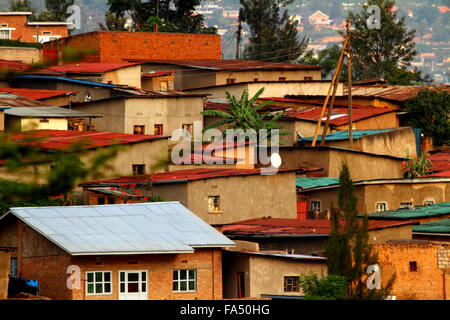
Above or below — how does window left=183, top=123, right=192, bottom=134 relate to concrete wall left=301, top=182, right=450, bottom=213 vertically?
above

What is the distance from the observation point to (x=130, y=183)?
37.8 metres

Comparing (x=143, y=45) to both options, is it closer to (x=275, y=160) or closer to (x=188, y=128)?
(x=188, y=128)

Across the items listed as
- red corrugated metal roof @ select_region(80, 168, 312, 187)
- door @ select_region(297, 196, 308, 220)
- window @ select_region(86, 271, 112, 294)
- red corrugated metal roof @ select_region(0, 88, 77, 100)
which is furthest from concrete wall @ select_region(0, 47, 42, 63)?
window @ select_region(86, 271, 112, 294)

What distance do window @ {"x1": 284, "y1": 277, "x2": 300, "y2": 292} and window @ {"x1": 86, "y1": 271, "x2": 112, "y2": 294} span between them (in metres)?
4.85

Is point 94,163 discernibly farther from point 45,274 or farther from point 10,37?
point 10,37

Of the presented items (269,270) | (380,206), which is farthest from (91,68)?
(269,270)

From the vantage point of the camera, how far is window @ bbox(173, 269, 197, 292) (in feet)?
92.3

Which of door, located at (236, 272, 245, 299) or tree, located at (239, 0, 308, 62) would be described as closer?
door, located at (236, 272, 245, 299)

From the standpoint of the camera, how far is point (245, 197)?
37781 millimetres

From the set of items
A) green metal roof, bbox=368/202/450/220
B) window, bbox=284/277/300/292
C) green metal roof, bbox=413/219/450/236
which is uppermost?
green metal roof, bbox=368/202/450/220

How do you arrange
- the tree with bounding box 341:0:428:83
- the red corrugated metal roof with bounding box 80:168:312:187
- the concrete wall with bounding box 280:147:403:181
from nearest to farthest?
the red corrugated metal roof with bounding box 80:168:312:187, the concrete wall with bounding box 280:147:403:181, the tree with bounding box 341:0:428:83

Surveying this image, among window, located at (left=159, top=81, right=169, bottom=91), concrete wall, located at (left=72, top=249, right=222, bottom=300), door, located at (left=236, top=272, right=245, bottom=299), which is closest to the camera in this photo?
concrete wall, located at (left=72, top=249, right=222, bottom=300)

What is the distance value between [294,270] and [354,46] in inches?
2755

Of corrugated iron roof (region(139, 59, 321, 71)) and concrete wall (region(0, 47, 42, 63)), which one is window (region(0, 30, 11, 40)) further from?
corrugated iron roof (region(139, 59, 321, 71))
